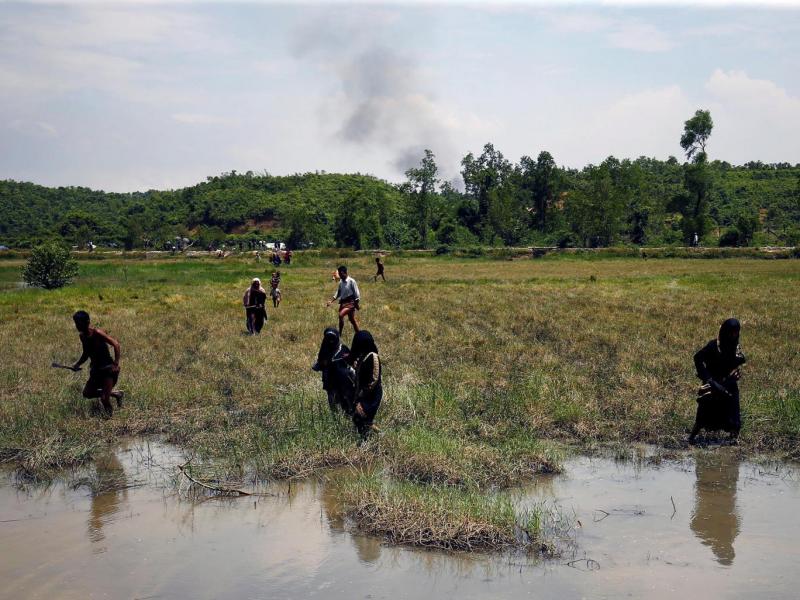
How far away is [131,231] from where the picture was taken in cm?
9806

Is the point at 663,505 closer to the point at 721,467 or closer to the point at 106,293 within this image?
the point at 721,467

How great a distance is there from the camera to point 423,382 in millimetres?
12562

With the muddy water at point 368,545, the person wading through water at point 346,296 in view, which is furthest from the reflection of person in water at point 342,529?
the person wading through water at point 346,296

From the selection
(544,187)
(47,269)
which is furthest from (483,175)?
(47,269)

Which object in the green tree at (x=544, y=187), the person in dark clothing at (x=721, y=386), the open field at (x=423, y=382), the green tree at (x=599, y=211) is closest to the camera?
the open field at (x=423, y=382)

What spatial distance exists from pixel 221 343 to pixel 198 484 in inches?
377

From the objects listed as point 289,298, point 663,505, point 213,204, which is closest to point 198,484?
point 663,505

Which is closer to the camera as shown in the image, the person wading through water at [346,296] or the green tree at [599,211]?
the person wading through water at [346,296]

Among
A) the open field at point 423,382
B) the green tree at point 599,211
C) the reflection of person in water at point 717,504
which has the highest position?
the green tree at point 599,211

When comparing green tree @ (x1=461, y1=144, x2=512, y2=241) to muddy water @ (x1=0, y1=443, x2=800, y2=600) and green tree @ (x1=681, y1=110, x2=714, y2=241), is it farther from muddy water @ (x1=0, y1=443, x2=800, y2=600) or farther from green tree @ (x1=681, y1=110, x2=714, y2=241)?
muddy water @ (x1=0, y1=443, x2=800, y2=600)

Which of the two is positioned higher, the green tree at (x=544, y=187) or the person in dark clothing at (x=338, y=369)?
the green tree at (x=544, y=187)

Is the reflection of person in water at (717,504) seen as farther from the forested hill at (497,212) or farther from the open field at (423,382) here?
the forested hill at (497,212)

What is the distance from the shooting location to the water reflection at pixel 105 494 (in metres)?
7.31

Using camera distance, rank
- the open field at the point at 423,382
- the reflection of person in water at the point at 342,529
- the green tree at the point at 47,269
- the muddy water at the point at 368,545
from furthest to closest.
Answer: the green tree at the point at 47,269 < the open field at the point at 423,382 < the reflection of person in water at the point at 342,529 < the muddy water at the point at 368,545
